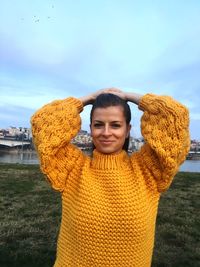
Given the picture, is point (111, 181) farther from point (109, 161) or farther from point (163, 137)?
point (163, 137)

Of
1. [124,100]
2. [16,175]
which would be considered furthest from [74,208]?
[16,175]

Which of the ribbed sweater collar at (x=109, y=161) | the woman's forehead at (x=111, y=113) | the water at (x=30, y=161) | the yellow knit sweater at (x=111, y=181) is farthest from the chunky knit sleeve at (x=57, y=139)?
the water at (x=30, y=161)

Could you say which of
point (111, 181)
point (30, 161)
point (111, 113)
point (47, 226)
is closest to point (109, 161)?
point (111, 181)

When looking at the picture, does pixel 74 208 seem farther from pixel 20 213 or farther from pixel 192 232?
pixel 20 213

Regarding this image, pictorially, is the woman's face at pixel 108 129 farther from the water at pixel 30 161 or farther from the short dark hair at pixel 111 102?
the water at pixel 30 161

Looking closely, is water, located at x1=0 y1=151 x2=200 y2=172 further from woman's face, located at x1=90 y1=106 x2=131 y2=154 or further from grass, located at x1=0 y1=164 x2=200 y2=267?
woman's face, located at x1=90 y1=106 x2=131 y2=154

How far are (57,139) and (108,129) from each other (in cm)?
40

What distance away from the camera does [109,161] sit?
9.63 feet

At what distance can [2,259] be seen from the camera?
5699 millimetres

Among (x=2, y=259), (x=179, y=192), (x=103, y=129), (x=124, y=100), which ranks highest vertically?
(x=124, y=100)

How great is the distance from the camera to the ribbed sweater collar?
2922mm

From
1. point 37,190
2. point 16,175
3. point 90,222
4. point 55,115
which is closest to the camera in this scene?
point 90,222

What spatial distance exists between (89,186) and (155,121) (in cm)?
70

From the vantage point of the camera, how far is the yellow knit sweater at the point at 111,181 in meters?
2.80
